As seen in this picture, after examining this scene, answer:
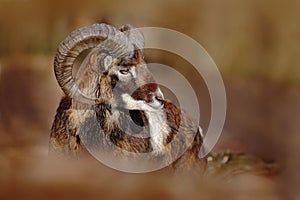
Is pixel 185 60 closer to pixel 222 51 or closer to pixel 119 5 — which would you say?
pixel 222 51

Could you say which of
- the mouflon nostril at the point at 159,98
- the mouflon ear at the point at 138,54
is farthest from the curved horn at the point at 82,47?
the mouflon nostril at the point at 159,98

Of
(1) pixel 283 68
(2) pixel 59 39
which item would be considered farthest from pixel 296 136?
(2) pixel 59 39

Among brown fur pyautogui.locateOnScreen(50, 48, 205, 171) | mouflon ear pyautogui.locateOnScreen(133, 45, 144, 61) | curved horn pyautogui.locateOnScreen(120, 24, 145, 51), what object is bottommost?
brown fur pyautogui.locateOnScreen(50, 48, 205, 171)

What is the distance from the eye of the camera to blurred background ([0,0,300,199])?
1.66 m

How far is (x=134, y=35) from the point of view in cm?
A: 167

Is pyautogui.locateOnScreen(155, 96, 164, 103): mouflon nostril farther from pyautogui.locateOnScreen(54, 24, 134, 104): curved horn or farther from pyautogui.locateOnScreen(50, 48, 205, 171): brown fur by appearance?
pyautogui.locateOnScreen(54, 24, 134, 104): curved horn

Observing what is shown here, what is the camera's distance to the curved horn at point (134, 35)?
1664 mm

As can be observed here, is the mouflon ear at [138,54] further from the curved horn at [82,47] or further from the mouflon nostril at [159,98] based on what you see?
the mouflon nostril at [159,98]

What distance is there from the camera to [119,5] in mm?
1681

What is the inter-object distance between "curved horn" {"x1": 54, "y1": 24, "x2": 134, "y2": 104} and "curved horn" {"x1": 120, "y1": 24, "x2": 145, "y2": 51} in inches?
0.6

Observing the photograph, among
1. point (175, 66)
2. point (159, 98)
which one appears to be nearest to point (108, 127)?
point (159, 98)

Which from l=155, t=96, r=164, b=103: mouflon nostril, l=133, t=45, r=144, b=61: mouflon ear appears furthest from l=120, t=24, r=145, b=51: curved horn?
l=155, t=96, r=164, b=103: mouflon nostril

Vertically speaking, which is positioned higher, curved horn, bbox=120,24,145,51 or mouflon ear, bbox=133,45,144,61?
curved horn, bbox=120,24,145,51

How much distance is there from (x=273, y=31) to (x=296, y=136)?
365 mm
